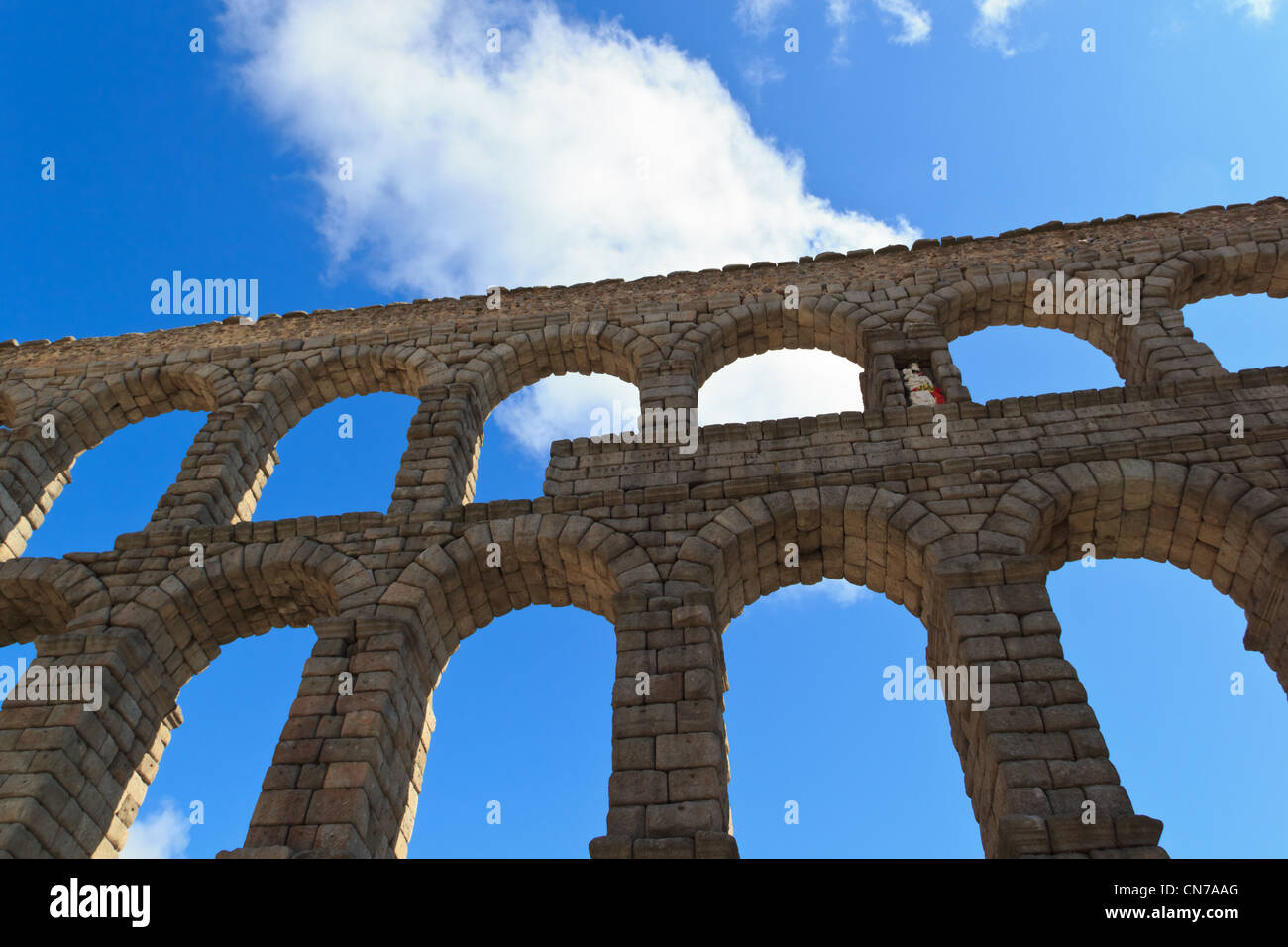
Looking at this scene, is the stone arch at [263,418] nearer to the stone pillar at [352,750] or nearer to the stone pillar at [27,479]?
the stone pillar at [27,479]

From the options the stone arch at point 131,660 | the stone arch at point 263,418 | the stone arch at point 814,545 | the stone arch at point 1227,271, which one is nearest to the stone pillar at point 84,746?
the stone arch at point 131,660

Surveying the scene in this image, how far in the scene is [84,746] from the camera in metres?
9.71

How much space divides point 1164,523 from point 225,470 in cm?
1143

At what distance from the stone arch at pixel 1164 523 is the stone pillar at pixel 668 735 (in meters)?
3.20

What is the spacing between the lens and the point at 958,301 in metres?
14.6

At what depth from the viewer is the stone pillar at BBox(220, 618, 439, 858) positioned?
852 cm

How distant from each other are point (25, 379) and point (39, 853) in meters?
9.93

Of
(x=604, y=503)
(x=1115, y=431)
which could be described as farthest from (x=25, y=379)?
(x=1115, y=431)

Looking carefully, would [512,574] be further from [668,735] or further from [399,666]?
[668,735]

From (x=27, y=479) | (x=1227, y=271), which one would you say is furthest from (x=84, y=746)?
(x=1227, y=271)

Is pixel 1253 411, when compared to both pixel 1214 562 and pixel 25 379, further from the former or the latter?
pixel 25 379

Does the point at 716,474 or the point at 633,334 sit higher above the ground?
the point at 633,334

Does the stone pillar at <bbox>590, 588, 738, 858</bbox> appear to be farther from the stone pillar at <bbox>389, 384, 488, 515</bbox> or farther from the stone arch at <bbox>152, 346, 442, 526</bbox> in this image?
the stone arch at <bbox>152, 346, 442, 526</bbox>

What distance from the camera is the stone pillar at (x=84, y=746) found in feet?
29.7
